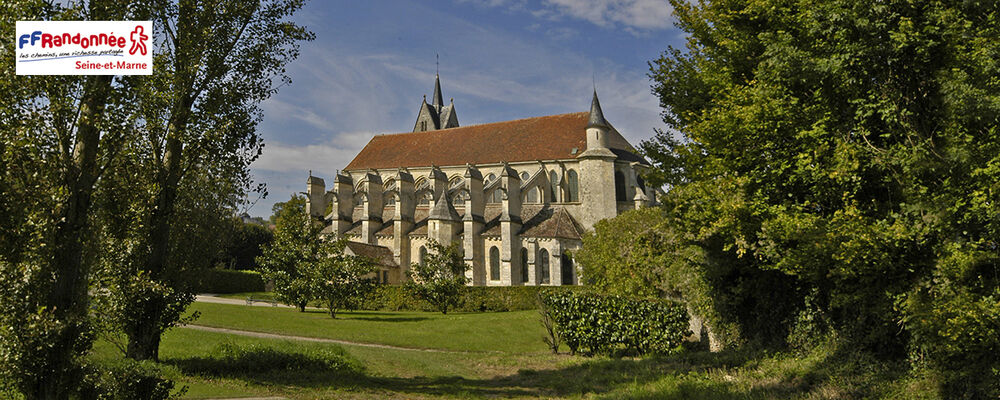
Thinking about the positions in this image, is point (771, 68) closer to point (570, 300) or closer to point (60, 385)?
point (570, 300)

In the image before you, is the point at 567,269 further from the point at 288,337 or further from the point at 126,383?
the point at 126,383

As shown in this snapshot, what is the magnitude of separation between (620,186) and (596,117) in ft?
→ 17.4

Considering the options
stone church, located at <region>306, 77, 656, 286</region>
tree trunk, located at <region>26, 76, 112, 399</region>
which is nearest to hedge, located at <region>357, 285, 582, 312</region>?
stone church, located at <region>306, 77, 656, 286</region>

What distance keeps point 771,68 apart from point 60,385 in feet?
41.6

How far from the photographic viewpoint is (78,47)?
310 inches

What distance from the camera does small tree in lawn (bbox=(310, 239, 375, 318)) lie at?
2770 centimetres

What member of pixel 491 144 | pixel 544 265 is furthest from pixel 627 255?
pixel 491 144

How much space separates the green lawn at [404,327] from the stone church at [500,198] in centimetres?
1146

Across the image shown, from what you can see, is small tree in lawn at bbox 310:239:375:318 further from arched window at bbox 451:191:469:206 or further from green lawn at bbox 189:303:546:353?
arched window at bbox 451:191:469:206

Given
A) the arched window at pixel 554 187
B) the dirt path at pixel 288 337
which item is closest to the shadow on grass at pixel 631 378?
the dirt path at pixel 288 337

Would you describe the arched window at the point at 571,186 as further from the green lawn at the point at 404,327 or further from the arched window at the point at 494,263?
the green lawn at the point at 404,327

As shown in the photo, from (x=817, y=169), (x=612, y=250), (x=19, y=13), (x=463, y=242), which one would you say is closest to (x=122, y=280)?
(x=19, y=13)

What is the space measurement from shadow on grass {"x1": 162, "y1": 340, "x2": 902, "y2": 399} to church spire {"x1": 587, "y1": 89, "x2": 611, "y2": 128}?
96.2 ft

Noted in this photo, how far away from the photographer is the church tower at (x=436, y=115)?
205ft
